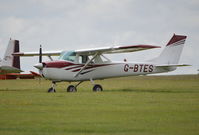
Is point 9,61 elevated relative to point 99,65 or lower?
elevated

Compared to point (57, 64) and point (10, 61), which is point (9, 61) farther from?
point (57, 64)

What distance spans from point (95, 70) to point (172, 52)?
436 cm

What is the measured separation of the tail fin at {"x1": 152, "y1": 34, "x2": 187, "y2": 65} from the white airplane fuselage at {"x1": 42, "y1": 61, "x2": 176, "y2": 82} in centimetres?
43

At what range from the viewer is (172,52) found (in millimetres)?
26297

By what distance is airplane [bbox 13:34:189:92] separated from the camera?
23.8 meters

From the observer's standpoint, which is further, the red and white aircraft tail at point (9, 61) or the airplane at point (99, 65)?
the red and white aircraft tail at point (9, 61)

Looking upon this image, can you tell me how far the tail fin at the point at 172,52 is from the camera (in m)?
26.2

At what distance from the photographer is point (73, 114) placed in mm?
12602

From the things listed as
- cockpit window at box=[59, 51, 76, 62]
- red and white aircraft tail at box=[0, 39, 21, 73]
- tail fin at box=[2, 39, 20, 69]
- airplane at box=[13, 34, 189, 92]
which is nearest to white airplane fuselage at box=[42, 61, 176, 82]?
airplane at box=[13, 34, 189, 92]

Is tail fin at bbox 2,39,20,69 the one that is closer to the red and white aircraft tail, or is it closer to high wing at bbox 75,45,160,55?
the red and white aircraft tail

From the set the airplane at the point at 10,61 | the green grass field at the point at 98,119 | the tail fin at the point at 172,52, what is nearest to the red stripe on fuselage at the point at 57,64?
the tail fin at the point at 172,52

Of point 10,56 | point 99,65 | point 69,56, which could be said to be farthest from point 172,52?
point 10,56

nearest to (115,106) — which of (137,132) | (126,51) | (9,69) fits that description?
(137,132)

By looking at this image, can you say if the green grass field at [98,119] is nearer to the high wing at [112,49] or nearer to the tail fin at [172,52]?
the high wing at [112,49]
